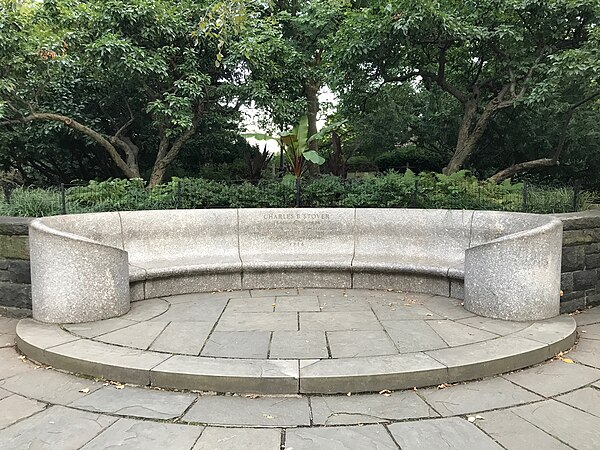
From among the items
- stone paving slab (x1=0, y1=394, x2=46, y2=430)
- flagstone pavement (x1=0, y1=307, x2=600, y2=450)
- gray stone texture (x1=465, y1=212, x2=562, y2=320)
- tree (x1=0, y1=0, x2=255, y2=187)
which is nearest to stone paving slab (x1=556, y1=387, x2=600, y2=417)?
flagstone pavement (x1=0, y1=307, x2=600, y2=450)

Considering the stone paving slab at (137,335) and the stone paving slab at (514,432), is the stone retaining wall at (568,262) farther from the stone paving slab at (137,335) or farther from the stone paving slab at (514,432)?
the stone paving slab at (514,432)

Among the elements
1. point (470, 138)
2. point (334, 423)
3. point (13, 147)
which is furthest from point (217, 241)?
point (13, 147)

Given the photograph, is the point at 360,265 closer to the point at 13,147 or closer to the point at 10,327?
the point at 10,327

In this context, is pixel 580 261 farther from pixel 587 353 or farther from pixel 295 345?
pixel 295 345

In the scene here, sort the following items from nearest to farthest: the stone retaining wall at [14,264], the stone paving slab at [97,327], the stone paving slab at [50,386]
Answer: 1. the stone paving slab at [50,386]
2. the stone paving slab at [97,327]
3. the stone retaining wall at [14,264]

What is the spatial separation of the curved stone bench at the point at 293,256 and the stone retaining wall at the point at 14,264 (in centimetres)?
27

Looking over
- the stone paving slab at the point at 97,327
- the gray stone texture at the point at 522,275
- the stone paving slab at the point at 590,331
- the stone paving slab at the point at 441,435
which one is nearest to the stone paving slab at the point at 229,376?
the stone paving slab at the point at 441,435

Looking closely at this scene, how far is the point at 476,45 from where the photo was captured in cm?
1015

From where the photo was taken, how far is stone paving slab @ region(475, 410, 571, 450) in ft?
8.17

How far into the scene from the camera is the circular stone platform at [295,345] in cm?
314

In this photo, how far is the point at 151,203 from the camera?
7.88 meters

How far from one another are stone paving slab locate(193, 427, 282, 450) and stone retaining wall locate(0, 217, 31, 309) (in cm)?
315

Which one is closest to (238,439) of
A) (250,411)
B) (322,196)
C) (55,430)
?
(250,411)

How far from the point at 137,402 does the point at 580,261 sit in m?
4.69
